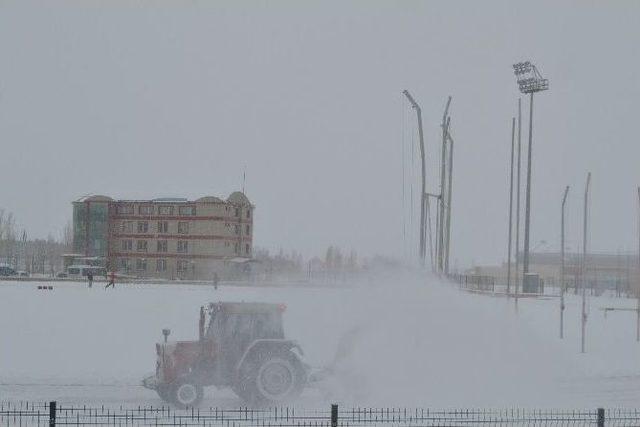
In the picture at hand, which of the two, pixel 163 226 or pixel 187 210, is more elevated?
pixel 187 210

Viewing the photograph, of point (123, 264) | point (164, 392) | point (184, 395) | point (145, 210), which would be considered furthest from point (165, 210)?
point (184, 395)

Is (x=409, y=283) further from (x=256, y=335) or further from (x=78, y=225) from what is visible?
(x=78, y=225)

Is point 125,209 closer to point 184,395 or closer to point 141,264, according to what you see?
point 141,264

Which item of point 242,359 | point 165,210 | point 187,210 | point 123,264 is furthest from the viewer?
point 123,264

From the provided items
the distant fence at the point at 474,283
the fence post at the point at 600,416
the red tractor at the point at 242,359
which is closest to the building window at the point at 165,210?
the distant fence at the point at 474,283

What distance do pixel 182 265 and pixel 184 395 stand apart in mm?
67525

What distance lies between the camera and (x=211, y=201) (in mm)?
85562

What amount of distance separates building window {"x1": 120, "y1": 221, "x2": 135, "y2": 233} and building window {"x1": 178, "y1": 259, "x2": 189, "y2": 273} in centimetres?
587

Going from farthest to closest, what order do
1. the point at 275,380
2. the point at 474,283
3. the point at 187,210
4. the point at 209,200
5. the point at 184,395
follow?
the point at 187,210 < the point at 209,200 < the point at 474,283 < the point at 275,380 < the point at 184,395

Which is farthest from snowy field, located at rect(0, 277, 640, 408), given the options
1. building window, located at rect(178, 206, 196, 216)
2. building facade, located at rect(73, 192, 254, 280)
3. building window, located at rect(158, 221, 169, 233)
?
building window, located at rect(158, 221, 169, 233)

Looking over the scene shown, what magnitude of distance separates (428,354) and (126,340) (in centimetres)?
1473

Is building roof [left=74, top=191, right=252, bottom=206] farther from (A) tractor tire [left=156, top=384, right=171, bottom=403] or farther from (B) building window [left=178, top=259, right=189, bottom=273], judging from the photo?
(A) tractor tire [left=156, top=384, right=171, bottom=403]

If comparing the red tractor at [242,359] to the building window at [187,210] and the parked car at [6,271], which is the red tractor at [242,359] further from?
the building window at [187,210]

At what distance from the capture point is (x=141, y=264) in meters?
87.2
